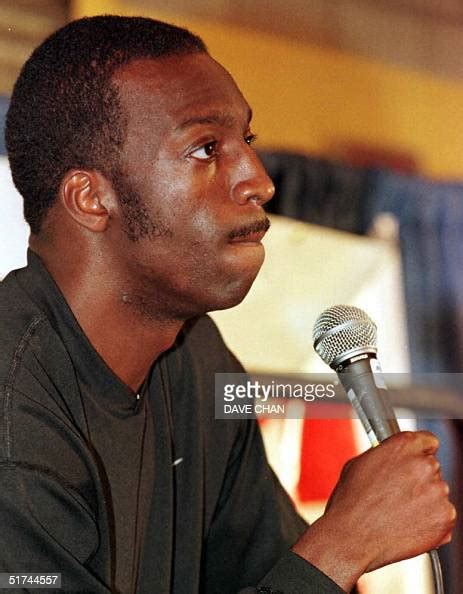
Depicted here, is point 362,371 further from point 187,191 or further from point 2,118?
point 2,118

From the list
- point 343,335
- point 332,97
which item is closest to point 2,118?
point 343,335

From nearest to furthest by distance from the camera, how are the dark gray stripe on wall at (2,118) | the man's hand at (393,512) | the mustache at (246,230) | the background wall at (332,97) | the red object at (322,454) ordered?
the man's hand at (393,512), the mustache at (246,230), the dark gray stripe on wall at (2,118), the red object at (322,454), the background wall at (332,97)

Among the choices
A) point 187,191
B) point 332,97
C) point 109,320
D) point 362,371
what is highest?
point 332,97

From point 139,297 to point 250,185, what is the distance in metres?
0.17

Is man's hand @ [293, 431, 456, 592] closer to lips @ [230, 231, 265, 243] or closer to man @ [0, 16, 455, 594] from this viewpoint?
man @ [0, 16, 455, 594]

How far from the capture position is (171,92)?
3.34 ft

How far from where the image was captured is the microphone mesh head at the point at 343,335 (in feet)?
3.04

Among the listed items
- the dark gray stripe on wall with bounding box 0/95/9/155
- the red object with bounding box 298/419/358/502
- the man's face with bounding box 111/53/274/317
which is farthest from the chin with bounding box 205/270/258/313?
the red object with bounding box 298/419/358/502

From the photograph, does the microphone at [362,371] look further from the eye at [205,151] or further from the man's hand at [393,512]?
the eye at [205,151]

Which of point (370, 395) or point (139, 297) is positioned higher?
point (139, 297)

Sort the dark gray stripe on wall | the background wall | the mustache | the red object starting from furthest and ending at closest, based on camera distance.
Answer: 1. the background wall
2. the red object
3. the dark gray stripe on wall
4. the mustache

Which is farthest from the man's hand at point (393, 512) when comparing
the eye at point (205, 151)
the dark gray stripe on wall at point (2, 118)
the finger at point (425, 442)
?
the dark gray stripe on wall at point (2, 118)

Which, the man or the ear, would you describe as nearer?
the man

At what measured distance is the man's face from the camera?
1.00 metres
